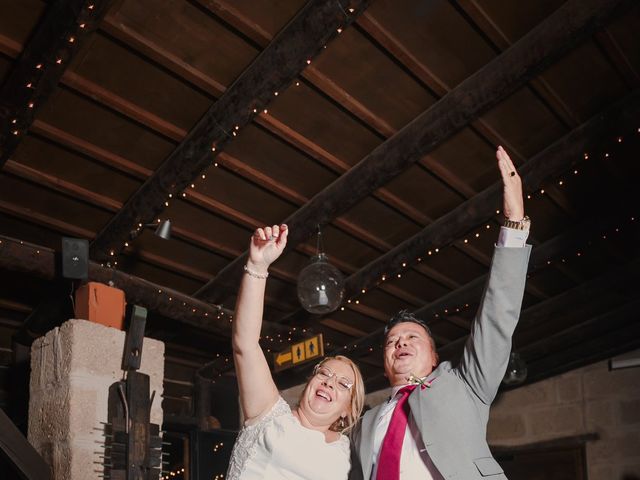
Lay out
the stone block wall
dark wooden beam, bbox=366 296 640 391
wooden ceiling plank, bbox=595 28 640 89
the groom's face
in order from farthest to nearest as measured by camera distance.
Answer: the stone block wall, dark wooden beam, bbox=366 296 640 391, wooden ceiling plank, bbox=595 28 640 89, the groom's face

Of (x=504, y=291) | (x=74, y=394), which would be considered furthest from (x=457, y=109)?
(x=74, y=394)

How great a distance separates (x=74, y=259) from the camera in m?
4.05

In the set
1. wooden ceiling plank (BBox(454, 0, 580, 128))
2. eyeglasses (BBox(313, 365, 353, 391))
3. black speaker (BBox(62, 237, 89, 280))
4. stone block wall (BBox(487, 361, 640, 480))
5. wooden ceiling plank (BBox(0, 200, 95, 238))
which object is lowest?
eyeglasses (BBox(313, 365, 353, 391))

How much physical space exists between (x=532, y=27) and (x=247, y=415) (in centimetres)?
263

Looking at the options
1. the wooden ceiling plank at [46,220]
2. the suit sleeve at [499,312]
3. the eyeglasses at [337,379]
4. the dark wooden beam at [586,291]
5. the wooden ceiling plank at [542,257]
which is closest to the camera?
the suit sleeve at [499,312]

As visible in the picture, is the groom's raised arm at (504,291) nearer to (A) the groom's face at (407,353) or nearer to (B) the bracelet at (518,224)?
(B) the bracelet at (518,224)

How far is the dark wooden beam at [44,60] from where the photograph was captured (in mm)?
2900

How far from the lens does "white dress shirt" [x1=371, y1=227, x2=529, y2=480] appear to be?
6.25 ft

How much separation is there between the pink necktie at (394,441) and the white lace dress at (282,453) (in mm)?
199

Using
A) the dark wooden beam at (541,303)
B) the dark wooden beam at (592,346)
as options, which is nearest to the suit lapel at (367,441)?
the dark wooden beam at (541,303)

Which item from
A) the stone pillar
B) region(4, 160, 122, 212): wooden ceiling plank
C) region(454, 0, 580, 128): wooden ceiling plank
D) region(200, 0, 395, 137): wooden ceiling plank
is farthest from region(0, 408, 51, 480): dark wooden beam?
region(454, 0, 580, 128): wooden ceiling plank

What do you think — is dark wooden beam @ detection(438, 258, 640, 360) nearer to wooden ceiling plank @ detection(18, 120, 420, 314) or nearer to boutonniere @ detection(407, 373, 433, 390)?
wooden ceiling plank @ detection(18, 120, 420, 314)

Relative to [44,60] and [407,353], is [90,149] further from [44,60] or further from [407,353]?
[407,353]

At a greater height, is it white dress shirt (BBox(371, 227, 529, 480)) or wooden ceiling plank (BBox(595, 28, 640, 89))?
wooden ceiling plank (BBox(595, 28, 640, 89))
